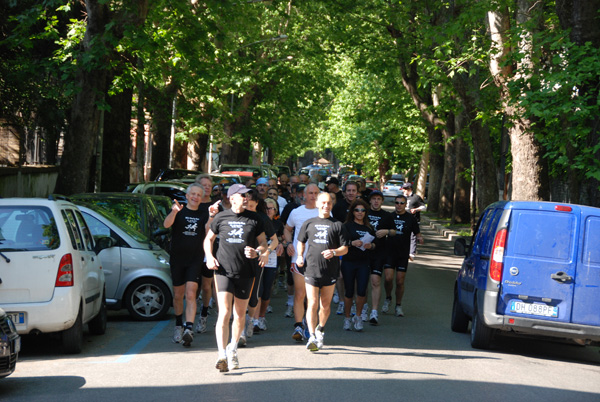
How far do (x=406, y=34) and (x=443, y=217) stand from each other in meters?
12.8

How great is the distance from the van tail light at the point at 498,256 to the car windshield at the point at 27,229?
4.71 meters

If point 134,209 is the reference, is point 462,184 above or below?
above

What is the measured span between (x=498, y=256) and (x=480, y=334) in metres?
Answer: 1.04

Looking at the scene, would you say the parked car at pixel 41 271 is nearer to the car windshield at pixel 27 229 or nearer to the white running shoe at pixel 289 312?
the car windshield at pixel 27 229

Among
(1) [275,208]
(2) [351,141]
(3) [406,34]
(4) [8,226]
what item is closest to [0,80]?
(3) [406,34]

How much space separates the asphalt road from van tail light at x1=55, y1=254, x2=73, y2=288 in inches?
30.7

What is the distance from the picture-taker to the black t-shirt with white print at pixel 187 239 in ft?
33.8

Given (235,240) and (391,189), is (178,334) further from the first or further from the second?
(391,189)

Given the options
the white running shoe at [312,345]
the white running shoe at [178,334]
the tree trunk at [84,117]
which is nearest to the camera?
the white running shoe at [312,345]

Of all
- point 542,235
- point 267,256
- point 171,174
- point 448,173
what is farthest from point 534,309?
point 448,173

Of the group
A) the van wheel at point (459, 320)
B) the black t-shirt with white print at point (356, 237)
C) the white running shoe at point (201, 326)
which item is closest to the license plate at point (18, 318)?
the white running shoe at point (201, 326)

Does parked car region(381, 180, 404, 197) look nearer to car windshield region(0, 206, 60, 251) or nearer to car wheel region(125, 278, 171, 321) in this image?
car wheel region(125, 278, 171, 321)

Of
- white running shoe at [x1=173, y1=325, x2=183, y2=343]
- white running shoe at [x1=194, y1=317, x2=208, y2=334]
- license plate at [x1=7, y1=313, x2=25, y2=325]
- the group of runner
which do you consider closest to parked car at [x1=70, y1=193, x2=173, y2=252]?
the group of runner

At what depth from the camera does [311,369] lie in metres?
8.77
